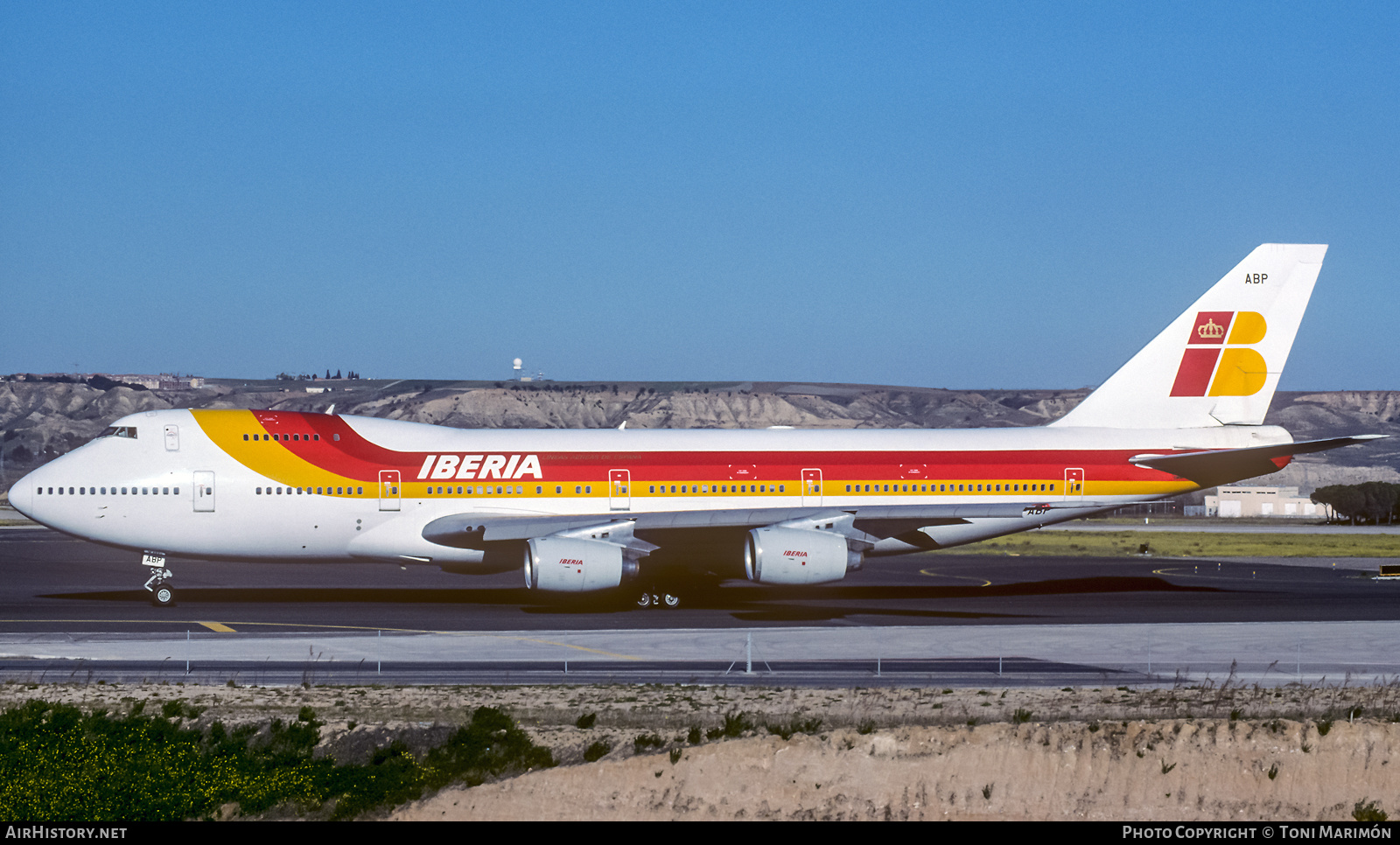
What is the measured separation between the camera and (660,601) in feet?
122

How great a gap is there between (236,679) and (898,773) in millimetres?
12500

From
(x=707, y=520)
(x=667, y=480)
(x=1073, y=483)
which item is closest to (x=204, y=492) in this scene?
(x=667, y=480)

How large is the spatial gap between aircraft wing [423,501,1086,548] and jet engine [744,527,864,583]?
40.8 inches

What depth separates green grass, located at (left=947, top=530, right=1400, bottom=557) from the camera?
6372 centimetres

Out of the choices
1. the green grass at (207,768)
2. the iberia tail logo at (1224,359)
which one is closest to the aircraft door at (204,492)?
the green grass at (207,768)

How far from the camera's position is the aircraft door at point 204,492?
3584 centimetres

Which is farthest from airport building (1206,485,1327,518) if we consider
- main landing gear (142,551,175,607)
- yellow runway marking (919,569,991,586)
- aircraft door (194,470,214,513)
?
main landing gear (142,551,175,607)

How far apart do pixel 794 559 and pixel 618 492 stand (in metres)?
6.13

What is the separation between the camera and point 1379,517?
105 metres

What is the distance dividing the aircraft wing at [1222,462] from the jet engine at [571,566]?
16510mm

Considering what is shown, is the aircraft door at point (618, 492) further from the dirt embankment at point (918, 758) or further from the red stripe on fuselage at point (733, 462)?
the dirt embankment at point (918, 758)

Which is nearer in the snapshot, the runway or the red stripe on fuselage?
the runway

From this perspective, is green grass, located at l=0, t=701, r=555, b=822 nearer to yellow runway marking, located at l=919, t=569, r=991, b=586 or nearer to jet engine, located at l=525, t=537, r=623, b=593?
jet engine, located at l=525, t=537, r=623, b=593
